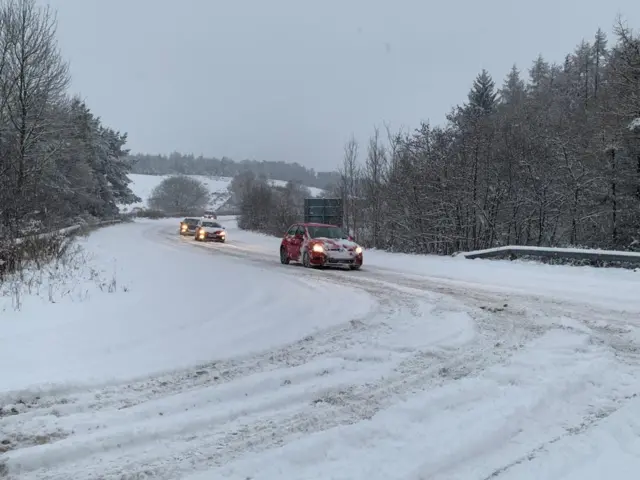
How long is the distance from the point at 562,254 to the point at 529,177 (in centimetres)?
660

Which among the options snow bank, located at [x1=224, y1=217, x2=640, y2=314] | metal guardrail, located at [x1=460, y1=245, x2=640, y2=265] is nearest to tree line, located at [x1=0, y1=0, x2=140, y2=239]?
snow bank, located at [x1=224, y1=217, x2=640, y2=314]

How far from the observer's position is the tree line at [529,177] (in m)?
19.8

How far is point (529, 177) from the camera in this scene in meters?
20.6

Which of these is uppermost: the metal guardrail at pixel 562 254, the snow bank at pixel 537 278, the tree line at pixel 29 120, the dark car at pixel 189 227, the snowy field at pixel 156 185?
the snowy field at pixel 156 185

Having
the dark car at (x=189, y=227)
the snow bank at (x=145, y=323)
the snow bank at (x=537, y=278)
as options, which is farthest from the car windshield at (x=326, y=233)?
the dark car at (x=189, y=227)

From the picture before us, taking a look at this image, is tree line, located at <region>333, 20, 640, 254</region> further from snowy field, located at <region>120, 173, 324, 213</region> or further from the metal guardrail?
snowy field, located at <region>120, 173, 324, 213</region>

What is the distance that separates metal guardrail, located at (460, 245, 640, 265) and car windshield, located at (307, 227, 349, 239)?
17.5ft

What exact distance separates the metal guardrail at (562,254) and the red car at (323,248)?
16.8 feet

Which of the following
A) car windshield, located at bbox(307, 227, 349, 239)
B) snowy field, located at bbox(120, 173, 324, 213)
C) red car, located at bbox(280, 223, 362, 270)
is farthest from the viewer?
snowy field, located at bbox(120, 173, 324, 213)

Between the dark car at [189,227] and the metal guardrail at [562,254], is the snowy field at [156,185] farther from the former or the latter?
the metal guardrail at [562,254]

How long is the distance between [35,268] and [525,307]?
10940 mm

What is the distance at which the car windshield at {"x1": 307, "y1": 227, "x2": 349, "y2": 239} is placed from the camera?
16.6 meters

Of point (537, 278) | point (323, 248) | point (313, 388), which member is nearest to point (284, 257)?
point (323, 248)

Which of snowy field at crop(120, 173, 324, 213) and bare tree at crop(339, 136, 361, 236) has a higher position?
snowy field at crop(120, 173, 324, 213)
